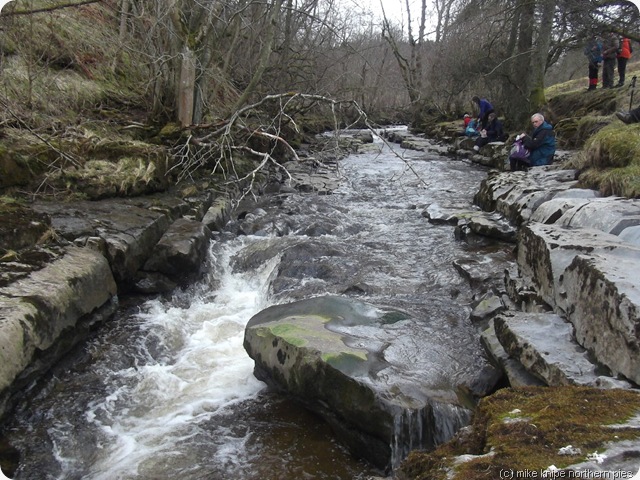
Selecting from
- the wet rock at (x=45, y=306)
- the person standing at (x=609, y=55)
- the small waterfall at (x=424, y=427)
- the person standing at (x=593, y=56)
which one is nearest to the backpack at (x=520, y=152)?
the person standing at (x=593, y=56)

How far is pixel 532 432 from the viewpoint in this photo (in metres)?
1.98

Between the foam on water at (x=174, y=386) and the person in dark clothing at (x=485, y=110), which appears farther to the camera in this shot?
the person in dark clothing at (x=485, y=110)

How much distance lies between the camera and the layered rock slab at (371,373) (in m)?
3.43

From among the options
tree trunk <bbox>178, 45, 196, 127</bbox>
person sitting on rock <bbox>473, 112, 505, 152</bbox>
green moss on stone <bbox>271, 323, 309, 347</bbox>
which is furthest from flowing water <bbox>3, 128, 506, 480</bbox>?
person sitting on rock <bbox>473, 112, 505, 152</bbox>

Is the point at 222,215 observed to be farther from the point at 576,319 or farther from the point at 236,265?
the point at 576,319

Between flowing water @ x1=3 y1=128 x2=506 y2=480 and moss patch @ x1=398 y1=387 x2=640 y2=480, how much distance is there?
141cm

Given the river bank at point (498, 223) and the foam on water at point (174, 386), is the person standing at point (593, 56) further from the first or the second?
the foam on water at point (174, 386)

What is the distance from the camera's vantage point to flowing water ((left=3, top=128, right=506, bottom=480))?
3.44 metres

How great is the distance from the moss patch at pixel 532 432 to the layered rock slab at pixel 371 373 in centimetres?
119

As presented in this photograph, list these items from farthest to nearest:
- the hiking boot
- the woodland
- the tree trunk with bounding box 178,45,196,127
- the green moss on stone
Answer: the tree trunk with bounding box 178,45,196,127
the hiking boot
the woodland
the green moss on stone

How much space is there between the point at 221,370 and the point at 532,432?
10.7ft

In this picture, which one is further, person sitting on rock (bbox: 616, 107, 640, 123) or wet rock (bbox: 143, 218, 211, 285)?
person sitting on rock (bbox: 616, 107, 640, 123)

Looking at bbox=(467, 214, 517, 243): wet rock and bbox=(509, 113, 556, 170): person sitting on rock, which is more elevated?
bbox=(509, 113, 556, 170): person sitting on rock

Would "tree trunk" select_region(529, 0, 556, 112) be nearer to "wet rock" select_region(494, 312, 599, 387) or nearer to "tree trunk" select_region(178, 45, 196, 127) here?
"tree trunk" select_region(178, 45, 196, 127)
